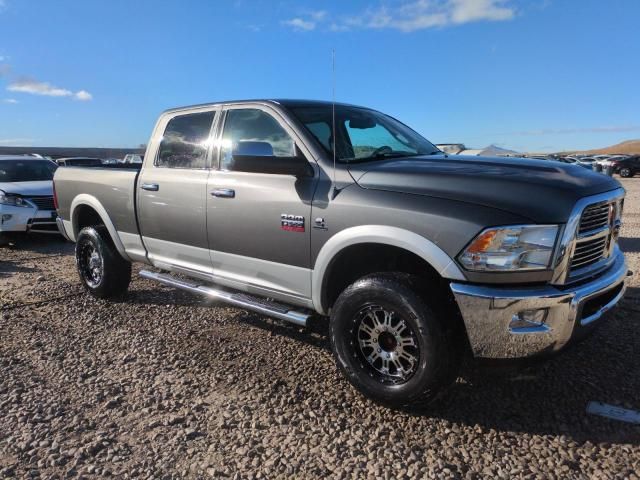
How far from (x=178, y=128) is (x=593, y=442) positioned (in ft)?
13.5

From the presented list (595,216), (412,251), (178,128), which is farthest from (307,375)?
(178,128)

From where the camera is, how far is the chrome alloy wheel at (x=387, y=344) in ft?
9.95

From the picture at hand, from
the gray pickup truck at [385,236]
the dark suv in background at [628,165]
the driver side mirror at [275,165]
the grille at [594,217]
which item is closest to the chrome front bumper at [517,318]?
the gray pickup truck at [385,236]

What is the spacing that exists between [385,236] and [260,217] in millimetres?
1111

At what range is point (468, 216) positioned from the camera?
274cm

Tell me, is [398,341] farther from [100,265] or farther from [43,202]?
[43,202]

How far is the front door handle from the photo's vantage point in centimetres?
394

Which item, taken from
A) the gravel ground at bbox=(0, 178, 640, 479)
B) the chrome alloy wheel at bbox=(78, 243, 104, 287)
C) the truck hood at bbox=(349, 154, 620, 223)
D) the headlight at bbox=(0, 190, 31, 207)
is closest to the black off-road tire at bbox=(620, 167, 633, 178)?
the gravel ground at bbox=(0, 178, 640, 479)

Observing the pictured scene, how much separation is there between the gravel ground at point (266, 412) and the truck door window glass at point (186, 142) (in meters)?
1.54

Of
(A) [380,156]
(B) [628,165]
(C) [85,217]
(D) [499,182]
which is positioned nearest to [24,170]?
(C) [85,217]

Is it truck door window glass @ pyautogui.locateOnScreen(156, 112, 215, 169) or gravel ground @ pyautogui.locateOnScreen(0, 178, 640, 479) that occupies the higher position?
truck door window glass @ pyautogui.locateOnScreen(156, 112, 215, 169)

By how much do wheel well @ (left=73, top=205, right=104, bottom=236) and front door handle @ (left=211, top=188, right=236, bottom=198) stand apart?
2.44 m

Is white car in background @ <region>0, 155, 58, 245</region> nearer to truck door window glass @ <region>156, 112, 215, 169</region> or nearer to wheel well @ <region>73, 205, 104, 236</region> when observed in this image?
wheel well @ <region>73, 205, 104, 236</region>

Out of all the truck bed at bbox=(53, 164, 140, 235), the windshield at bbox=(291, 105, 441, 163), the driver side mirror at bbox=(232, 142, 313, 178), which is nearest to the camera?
the driver side mirror at bbox=(232, 142, 313, 178)
